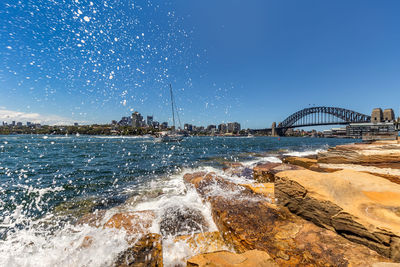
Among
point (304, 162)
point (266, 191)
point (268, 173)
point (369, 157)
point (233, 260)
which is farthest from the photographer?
point (304, 162)

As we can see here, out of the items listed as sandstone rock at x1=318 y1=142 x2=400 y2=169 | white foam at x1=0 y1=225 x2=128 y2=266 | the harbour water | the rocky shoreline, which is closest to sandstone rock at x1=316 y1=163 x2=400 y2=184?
the rocky shoreline

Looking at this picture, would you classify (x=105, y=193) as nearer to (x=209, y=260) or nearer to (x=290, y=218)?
(x=209, y=260)

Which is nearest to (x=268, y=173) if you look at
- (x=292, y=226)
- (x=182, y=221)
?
(x=292, y=226)

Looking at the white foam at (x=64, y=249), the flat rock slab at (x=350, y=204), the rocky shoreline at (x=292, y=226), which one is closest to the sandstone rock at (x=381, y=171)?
the rocky shoreline at (x=292, y=226)

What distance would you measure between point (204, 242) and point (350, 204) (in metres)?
3.16

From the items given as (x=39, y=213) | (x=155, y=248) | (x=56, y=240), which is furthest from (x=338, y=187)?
(x=39, y=213)

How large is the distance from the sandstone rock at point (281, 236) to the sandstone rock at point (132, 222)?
1.91 m

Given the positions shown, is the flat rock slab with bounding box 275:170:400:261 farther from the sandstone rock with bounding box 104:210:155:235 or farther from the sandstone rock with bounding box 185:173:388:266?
the sandstone rock with bounding box 104:210:155:235

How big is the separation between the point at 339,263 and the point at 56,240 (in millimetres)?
6204

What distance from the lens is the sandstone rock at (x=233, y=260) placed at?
210 centimetres

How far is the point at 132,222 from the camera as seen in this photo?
3988mm

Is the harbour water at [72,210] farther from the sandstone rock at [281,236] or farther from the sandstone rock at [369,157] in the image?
the sandstone rock at [369,157]

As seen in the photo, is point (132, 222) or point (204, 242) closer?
point (204, 242)

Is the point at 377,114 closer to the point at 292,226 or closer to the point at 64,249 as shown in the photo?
the point at 292,226
